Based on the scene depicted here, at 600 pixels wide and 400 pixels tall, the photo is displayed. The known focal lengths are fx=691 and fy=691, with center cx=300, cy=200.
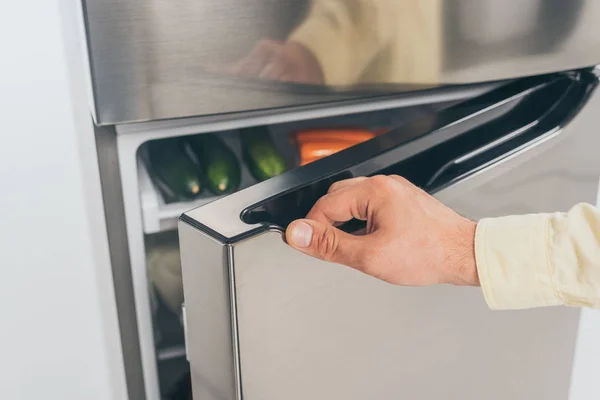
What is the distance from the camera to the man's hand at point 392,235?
0.51 m

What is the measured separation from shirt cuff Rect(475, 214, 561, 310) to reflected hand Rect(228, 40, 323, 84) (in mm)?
189

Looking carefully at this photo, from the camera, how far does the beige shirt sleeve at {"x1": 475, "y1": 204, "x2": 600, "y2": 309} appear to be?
0.56 meters

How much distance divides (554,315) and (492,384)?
0.11 meters

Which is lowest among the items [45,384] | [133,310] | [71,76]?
[45,384]

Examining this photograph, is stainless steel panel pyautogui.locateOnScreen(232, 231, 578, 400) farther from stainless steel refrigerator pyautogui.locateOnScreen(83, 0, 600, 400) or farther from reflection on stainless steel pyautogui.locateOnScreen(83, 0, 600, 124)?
reflection on stainless steel pyautogui.locateOnScreen(83, 0, 600, 124)

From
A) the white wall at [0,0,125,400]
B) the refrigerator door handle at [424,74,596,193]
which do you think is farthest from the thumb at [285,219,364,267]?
the white wall at [0,0,125,400]

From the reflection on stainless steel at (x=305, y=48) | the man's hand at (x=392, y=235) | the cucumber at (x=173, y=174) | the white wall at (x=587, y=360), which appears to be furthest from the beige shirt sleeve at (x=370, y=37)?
the white wall at (x=587, y=360)

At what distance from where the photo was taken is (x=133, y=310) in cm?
65

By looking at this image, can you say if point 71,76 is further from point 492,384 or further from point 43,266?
point 492,384

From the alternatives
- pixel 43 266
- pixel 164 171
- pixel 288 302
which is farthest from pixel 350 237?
pixel 43 266

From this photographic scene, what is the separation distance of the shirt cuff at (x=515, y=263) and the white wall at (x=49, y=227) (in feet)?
1.09

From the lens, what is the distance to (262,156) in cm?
76

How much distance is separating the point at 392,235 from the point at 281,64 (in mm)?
163

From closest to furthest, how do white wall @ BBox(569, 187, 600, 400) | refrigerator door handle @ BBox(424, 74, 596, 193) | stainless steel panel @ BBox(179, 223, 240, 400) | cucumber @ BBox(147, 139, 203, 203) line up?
stainless steel panel @ BBox(179, 223, 240, 400) → refrigerator door handle @ BBox(424, 74, 596, 193) → cucumber @ BBox(147, 139, 203, 203) → white wall @ BBox(569, 187, 600, 400)
